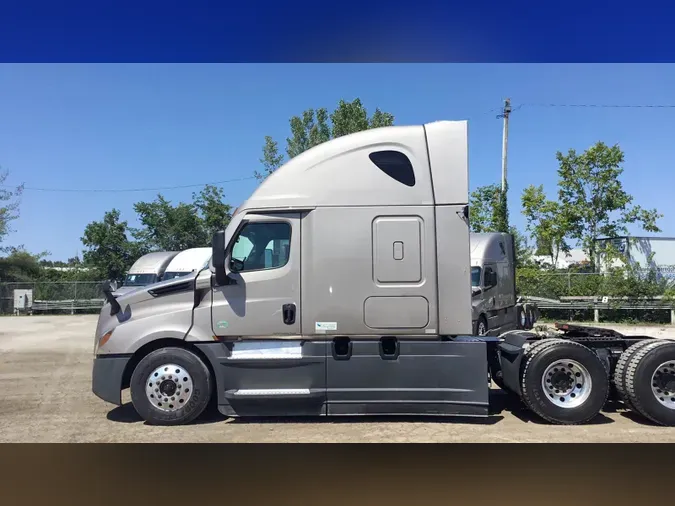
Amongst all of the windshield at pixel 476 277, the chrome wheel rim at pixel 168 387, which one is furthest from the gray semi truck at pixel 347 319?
the windshield at pixel 476 277

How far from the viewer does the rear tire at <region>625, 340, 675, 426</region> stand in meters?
6.93

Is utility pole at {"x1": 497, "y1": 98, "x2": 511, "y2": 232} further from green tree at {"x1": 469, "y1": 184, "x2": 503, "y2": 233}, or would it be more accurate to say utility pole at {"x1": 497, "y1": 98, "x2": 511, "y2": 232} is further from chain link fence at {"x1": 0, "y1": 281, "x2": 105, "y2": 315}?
chain link fence at {"x1": 0, "y1": 281, "x2": 105, "y2": 315}

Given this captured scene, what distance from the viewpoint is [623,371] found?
7160 mm

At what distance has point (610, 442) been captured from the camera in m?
6.27

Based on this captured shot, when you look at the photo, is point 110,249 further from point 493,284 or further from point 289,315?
point 289,315

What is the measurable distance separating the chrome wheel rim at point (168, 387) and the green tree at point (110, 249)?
30.6 m

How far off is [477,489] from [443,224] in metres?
3.20

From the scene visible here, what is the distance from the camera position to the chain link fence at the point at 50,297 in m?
31.0

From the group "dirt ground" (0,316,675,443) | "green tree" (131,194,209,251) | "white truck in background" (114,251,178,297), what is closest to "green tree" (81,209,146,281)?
"green tree" (131,194,209,251)

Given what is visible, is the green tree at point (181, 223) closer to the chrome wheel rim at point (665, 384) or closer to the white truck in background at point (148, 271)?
the white truck in background at point (148, 271)

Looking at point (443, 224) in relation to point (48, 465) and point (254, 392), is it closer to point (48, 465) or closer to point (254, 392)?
point (254, 392)
